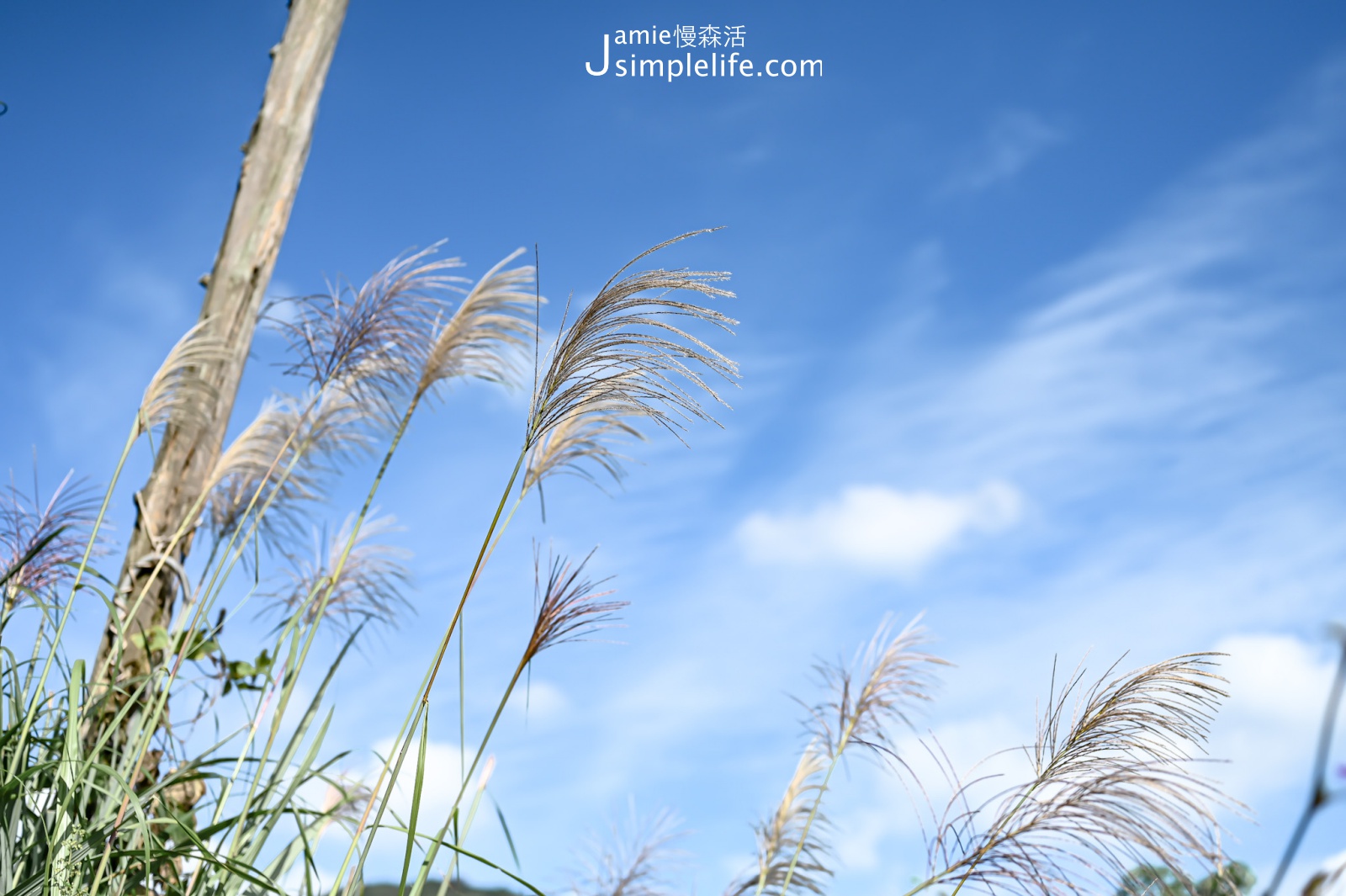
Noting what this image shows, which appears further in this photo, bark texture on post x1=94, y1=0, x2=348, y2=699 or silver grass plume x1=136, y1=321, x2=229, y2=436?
bark texture on post x1=94, y1=0, x2=348, y2=699

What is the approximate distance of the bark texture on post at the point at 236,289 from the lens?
3158 mm

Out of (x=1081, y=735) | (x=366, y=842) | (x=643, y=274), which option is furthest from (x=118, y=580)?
(x=1081, y=735)

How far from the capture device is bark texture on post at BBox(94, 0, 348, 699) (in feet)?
10.4

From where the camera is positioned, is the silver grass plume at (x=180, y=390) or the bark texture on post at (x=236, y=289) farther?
the bark texture on post at (x=236, y=289)

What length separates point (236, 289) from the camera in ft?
11.4

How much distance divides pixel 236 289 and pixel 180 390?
0.84 m

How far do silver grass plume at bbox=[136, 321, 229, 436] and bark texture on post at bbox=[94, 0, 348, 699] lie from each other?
0.31 ft

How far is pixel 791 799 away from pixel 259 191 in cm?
274

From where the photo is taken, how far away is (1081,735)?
148cm

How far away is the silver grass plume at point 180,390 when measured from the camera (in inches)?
99.3

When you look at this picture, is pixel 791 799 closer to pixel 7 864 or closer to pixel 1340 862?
pixel 7 864

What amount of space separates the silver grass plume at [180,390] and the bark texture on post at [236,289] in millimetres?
95

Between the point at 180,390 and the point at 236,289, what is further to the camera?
the point at 236,289

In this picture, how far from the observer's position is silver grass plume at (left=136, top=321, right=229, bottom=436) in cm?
252
